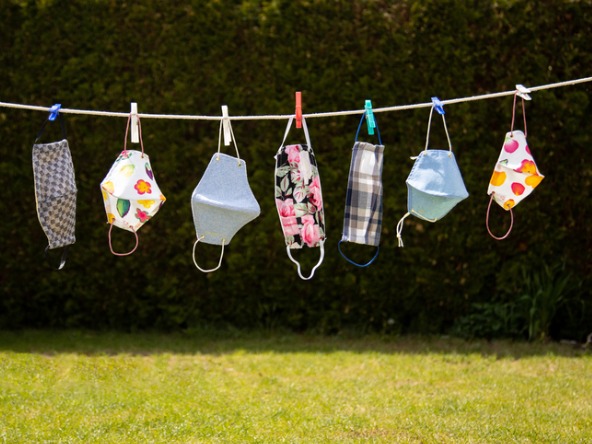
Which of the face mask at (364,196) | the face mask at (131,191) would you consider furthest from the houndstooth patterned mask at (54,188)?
the face mask at (364,196)

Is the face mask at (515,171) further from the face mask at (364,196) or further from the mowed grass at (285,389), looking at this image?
the mowed grass at (285,389)

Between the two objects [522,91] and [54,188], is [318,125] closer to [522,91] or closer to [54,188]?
[522,91]

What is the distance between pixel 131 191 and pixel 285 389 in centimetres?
174

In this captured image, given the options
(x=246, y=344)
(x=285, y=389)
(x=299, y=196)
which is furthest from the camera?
(x=246, y=344)

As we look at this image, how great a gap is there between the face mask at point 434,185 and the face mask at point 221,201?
803 mm

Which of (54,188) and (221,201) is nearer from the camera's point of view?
(221,201)

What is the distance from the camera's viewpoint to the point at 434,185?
4.26 metres

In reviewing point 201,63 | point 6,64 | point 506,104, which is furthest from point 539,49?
point 6,64

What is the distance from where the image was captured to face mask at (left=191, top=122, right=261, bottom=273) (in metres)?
4.26

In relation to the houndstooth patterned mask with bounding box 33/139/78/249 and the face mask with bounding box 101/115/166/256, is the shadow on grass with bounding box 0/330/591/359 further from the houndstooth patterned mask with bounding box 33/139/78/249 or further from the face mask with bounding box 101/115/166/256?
the face mask with bounding box 101/115/166/256

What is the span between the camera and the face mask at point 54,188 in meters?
4.35

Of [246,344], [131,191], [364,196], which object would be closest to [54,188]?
[131,191]

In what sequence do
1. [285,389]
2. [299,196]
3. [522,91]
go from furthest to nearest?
[285,389]
[299,196]
[522,91]

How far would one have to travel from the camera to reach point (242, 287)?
6730 mm
